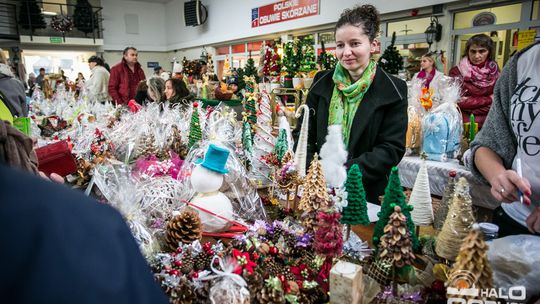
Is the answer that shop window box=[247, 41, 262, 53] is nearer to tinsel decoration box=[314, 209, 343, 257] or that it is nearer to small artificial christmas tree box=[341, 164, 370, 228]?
small artificial christmas tree box=[341, 164, 370, 228]

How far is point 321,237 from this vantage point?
0.90m

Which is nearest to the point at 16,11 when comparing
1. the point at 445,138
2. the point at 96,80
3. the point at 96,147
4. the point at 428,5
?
the point at 96,80

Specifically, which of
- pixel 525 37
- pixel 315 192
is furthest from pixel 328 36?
pixel 315 192

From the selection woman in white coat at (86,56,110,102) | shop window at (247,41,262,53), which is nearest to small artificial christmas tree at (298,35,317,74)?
woman in white coat at (86,56,110,102)

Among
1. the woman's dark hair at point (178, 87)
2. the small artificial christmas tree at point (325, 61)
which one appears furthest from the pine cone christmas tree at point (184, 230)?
the small artificial christmas tree at point (325, 61)

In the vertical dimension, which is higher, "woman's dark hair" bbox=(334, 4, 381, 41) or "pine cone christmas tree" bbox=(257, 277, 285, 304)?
"woman's dark hair" bbox=(334, 4, 381, 41)

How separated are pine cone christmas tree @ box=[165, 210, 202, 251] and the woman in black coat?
2.53 feet

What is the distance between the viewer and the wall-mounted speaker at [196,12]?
42.8ft

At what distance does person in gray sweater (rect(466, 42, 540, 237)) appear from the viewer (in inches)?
43.2

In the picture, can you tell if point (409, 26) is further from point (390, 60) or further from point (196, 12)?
point (196, 12)

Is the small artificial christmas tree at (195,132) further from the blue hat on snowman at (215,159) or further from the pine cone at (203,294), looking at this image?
the pine cone at (203,294)

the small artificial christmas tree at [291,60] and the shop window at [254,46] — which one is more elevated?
the shop window at [254,46]

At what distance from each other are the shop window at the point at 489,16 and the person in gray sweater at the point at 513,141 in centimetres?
502

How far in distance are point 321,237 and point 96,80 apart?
17.8 ft
